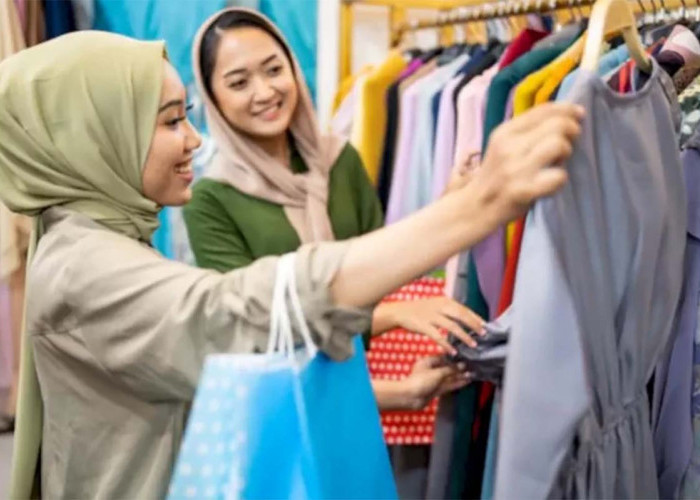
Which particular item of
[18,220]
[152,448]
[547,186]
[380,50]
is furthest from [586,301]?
[380,50]

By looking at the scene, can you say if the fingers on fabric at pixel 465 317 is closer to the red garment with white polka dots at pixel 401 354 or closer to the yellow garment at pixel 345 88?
the red garment with white polka dots at pixel 401 354

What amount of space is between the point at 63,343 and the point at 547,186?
0.57 m

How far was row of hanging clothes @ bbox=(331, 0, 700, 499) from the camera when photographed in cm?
83

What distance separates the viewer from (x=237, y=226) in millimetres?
1566

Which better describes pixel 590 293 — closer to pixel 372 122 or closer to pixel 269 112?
pixel 269 112

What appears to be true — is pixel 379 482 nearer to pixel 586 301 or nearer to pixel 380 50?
pixel 586 301

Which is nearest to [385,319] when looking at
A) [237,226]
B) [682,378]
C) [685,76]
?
[237,226]

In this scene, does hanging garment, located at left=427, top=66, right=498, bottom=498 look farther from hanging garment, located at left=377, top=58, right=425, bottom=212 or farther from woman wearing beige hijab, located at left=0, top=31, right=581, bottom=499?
woman wearing beige hijab, located at left=0, top=31, right=581, bottom=499

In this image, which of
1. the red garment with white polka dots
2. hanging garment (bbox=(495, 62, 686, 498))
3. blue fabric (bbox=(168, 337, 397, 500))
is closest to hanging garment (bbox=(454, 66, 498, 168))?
the red garment with white polka dots

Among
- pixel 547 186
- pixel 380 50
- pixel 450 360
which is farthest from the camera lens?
pixel 380 50

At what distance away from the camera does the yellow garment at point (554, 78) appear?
Result: 4.31 ft

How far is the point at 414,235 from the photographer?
718 mm

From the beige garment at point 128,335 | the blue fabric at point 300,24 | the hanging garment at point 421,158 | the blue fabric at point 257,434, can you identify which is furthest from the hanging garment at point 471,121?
the blue fabric at point 300,24

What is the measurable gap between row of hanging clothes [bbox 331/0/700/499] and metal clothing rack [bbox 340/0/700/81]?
42mm
